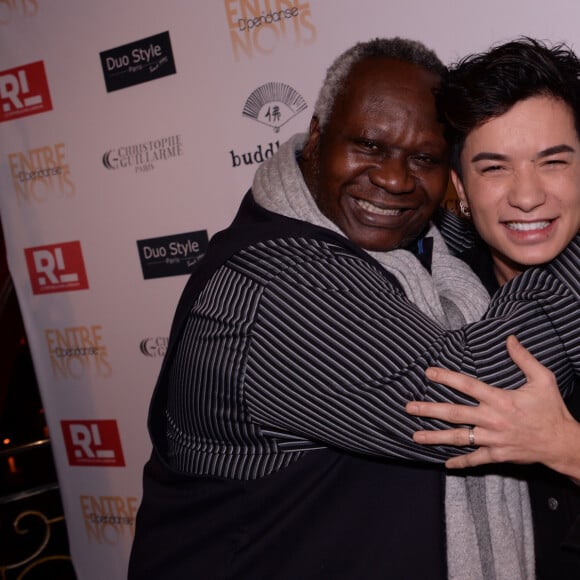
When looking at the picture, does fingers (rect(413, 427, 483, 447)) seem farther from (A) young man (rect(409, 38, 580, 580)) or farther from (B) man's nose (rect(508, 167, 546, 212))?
(B) man's nose (rect(508, 167, 546, 212))

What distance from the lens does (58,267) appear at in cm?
321

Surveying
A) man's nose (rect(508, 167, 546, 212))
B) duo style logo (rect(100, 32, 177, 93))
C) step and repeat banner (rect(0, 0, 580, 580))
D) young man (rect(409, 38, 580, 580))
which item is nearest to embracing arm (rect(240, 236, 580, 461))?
young man (rect(409, 38, 580, 580))

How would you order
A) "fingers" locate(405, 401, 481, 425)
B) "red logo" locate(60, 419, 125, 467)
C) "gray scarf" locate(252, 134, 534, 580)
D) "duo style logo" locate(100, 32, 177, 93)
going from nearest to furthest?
"fingers" locate(405, 401, 481, 425)
"gray scarf" locate(252, 134, 534, 580)
"duo style logo" locate(100, 32, 177, 93)
"red logo" locate(60, 419, 125, 467)

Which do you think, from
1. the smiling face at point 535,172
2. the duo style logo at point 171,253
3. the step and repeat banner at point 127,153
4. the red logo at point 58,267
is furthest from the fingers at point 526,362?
the red logo at point 58,267

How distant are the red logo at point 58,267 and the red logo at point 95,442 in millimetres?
692

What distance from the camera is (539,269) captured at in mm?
1519

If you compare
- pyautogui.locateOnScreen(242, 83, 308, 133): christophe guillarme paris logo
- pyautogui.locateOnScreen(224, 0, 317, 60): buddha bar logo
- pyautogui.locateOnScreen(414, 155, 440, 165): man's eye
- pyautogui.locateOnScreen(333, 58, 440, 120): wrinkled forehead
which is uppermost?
pyautogui.locateOnScreen(224, 0, 317, 60): buddha bar logo

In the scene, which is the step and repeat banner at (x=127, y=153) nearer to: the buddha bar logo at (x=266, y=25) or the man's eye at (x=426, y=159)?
the buddha bar logo at (x=266, y=25)

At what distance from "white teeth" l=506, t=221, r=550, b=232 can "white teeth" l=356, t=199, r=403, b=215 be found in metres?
0.28

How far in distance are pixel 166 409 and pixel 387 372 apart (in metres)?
0.71

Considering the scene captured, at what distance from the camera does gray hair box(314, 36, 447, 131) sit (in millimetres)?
1671

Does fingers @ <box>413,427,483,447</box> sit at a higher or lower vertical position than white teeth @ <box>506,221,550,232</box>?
lower

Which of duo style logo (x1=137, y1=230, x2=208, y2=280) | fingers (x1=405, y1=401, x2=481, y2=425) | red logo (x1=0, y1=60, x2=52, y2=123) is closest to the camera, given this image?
fingers (x1=405, y1=401, x2=481, y2=425)

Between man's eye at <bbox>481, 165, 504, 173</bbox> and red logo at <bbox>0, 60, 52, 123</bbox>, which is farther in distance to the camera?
red logo at <bbox>0, 60, 52, 123</bbox>
